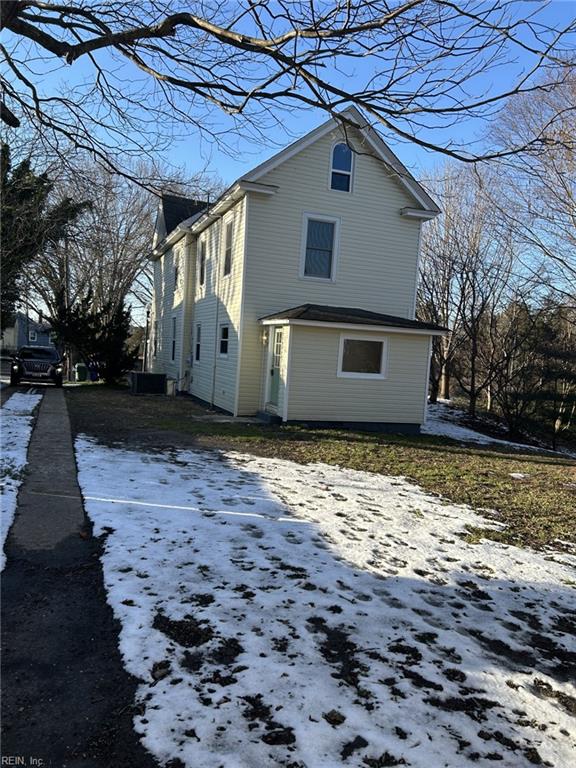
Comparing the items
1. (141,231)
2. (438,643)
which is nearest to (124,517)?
(438,643)

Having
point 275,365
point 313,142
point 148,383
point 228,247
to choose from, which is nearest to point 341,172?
point 313,142

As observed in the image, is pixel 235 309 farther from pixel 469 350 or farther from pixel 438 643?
pixel 469 350

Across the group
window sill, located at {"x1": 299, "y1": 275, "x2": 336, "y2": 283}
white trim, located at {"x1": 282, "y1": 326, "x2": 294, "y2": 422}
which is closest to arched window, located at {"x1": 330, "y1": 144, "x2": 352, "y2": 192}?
window sill, located at {"x1": 299, "y1": 275, "x2": 336, "y2": 283}

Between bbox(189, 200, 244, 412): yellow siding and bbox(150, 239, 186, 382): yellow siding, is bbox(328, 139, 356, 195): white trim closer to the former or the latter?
bbox(189, 200, 244, 412): yellow siding

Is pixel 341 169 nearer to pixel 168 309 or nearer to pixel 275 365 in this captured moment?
pixel 275 365

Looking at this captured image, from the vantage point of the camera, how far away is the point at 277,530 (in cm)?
493

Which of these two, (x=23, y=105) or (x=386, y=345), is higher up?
(x=23, y=105)

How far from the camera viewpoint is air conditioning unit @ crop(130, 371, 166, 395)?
744 inches

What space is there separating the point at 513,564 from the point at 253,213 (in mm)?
11087

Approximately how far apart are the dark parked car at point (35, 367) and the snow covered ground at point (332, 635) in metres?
15.2

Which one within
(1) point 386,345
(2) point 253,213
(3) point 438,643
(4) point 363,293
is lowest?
(3) point 438,643

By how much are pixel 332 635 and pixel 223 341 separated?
12822 mm

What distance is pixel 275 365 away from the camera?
1348cm

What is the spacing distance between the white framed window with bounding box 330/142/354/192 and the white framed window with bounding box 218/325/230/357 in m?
4.92
